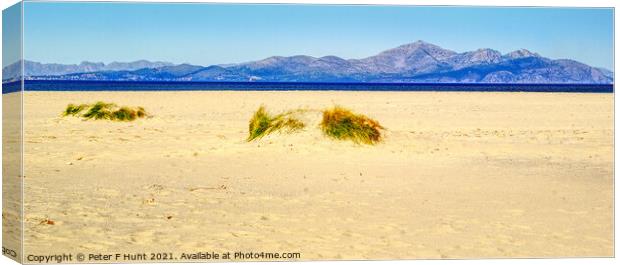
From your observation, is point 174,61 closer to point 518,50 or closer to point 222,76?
point 222,76

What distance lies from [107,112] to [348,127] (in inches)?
321

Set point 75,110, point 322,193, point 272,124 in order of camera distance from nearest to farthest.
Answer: point 322,193 < point 272,124 < point 75,110

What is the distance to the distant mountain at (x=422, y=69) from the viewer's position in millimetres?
10344

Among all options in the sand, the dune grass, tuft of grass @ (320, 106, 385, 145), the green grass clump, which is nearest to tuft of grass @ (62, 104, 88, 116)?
the dune grass

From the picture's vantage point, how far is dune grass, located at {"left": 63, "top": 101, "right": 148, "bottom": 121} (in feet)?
66.0

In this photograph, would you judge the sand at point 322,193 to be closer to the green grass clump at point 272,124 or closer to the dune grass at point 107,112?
the green grass clump at point 272,124

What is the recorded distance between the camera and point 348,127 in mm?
14219

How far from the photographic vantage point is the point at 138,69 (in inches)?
546

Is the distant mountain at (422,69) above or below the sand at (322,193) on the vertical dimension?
above

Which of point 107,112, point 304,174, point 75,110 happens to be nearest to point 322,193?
point 304,174

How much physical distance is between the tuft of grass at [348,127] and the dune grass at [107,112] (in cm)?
740

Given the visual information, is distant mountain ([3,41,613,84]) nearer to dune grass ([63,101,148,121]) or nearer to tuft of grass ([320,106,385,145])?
tuft of grass ([320,106,385,145])

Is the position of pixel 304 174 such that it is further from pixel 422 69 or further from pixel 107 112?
pixel 107 112

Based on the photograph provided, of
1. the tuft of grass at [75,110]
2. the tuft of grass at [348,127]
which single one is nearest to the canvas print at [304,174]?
the tuft of grass at [348,127]
